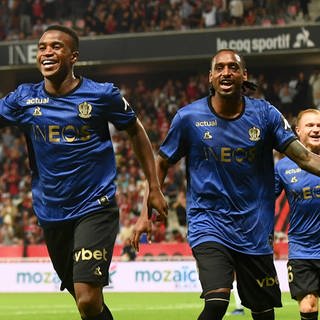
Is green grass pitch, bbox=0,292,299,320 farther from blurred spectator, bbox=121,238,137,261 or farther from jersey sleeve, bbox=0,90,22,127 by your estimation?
jersey sleeve, bbox=0,90,22,127

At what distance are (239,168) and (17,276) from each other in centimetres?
1441

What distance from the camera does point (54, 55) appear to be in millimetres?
6938

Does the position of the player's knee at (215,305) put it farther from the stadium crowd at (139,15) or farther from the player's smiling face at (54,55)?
the stadium crowd at (139,15)

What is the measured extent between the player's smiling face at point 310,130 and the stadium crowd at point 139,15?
55.6 ft

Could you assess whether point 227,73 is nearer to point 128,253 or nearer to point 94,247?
point 94,247

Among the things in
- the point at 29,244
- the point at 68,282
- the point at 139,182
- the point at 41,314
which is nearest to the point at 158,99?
the point at 139,182

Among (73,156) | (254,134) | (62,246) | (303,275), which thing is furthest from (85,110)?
(303,275)

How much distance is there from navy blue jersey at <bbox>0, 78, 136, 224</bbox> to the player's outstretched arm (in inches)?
45.8

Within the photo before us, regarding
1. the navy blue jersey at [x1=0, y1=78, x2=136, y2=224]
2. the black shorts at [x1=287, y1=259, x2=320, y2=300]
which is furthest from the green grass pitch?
the navy blue jersey at [x1=0, y1=78, x2=136, y2=224]

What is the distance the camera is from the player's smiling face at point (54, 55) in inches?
272

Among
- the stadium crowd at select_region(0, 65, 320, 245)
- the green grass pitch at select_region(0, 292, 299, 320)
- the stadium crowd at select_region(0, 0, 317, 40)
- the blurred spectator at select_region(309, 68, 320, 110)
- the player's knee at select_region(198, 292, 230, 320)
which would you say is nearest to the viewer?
the player's knee at select_region(198, 292, 230, 320)

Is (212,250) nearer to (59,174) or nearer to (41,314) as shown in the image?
(59,174)

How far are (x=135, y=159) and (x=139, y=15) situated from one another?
4586 mm

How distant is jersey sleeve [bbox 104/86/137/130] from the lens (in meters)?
6.93
